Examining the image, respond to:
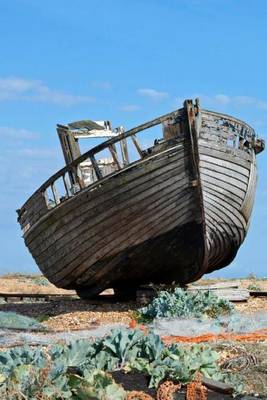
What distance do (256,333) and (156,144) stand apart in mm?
3871

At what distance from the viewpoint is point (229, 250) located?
1430 centimetres

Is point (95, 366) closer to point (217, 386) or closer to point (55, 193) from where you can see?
point (217, 386)

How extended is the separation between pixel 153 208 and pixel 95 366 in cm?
582

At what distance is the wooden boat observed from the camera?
39.2 feet

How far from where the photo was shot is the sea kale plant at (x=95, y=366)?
18.5 ft

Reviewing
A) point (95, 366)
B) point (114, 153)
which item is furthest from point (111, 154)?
point (95, 366)

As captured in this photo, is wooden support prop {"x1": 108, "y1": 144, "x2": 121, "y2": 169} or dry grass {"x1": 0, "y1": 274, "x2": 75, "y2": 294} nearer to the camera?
wooden support prop {"x1": 108, "y1": 144, "x2": 121, "y2": 169}

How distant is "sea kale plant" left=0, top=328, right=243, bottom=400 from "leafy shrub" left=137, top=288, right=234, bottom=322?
4358mm

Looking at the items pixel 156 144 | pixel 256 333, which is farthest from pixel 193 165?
pixel 256 333

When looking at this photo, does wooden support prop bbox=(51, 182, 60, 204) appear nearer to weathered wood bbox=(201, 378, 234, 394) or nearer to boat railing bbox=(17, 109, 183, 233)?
boat railing bbox=(17, 109, 183, 233)

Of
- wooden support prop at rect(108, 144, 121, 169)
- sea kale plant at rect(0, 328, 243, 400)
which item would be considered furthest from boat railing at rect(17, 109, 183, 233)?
sea kale plant at rect(0, 328, 243, 400)

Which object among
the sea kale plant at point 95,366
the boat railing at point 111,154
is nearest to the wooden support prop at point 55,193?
the boat railing at point 111,154

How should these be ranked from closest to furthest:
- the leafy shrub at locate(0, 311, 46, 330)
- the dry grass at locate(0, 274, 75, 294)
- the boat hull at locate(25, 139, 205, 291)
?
the leafy shrub at locate(0, 311, 46, 330), the boat hull at locate(25, 139, 205, 291), the dry grass at locate(0, 274, 75, 294)

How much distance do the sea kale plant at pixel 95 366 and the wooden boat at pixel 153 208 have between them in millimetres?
5176
